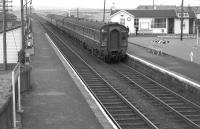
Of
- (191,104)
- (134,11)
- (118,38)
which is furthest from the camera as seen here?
(134,11)

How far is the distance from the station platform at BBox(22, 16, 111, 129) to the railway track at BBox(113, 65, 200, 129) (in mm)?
3374

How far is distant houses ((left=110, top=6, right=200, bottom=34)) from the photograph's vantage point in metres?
60.1

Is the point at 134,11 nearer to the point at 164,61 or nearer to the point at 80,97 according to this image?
the point at 164,61

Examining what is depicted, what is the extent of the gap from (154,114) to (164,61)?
12.2 metres

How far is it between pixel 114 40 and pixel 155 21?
33.0 meters

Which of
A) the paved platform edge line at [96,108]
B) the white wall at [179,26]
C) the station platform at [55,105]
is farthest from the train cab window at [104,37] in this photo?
the white wall at [179,26]

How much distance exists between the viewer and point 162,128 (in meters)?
13.7

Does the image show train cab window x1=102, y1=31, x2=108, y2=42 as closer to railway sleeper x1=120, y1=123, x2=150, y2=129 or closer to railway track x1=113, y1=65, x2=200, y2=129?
railway track x1=113, y1=65, x2=200, y2=129

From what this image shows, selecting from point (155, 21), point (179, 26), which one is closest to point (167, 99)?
point (155, 21)

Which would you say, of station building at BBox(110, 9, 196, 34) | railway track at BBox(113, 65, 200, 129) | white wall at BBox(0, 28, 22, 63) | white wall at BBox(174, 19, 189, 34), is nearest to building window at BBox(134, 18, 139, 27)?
station building at BBox(110, 9, 196, 34)

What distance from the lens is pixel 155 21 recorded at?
61.0m

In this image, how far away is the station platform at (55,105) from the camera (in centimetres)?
1273

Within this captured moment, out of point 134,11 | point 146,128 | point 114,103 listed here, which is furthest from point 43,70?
Answer: point 134,11

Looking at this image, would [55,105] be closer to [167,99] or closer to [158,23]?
[167,99]
